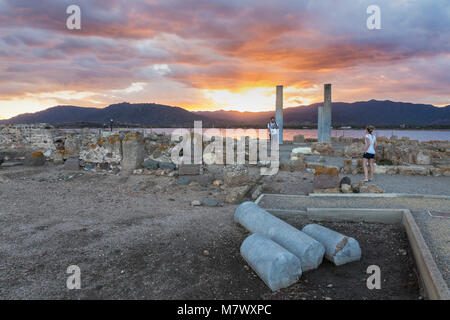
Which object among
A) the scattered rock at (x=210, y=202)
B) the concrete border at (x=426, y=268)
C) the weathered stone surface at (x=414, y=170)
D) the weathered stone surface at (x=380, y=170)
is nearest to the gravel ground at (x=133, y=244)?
the concrete border at (x=426, y=268)

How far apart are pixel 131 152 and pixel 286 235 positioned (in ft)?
26.4

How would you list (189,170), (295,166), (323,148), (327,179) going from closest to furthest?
1. (327,179)
2. (189,170)
3. (295,166)
4. (323,148)

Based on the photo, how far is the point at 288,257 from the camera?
3760 mm

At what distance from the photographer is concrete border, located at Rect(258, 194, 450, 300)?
3.20 m

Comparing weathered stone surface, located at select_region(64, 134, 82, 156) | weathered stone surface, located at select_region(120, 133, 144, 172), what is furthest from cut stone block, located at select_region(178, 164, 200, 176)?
weathered stone surface, located at select_region(64, 134, 82, 156)

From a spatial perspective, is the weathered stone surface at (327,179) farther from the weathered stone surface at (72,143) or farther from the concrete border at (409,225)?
the weathered stone surface at (72,143)

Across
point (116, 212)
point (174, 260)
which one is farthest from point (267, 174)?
point (174, 260)

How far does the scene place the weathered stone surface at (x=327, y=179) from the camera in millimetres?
7836

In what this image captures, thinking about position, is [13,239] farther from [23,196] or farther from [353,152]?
[353,152]

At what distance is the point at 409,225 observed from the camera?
198 inches

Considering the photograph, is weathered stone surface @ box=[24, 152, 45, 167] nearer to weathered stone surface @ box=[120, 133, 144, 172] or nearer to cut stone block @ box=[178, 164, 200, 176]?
weathered stone surface @ box=[120, 133, 144, 172]

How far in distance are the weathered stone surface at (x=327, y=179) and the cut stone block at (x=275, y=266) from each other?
427 cm

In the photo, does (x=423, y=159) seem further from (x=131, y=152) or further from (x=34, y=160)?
(x=34, y=160)

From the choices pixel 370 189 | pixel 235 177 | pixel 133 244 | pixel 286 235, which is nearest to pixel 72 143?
pixel 235 177
